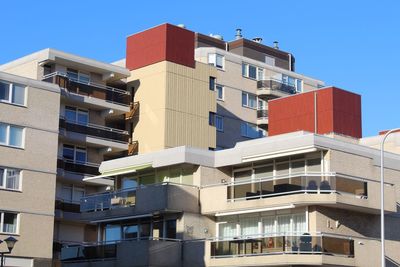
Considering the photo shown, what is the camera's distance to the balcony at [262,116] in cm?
6988

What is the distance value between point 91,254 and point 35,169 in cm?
1135

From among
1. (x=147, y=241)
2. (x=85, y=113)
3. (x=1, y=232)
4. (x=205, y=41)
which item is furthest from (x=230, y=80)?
(x=147, y=241)

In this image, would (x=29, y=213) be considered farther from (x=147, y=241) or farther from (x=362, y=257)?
(x=362, y=257)

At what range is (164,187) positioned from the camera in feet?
133

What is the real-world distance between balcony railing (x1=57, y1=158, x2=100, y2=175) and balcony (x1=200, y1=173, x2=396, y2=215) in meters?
18.4

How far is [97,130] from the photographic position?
59219 millimetres

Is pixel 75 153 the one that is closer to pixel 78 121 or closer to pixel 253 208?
pixel 78 121

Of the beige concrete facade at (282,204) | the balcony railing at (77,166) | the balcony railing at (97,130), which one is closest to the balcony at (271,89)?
the balcony railing at (97,130)

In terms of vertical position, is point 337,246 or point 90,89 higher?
point 90,89

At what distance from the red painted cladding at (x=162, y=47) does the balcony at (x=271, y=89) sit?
10.8m

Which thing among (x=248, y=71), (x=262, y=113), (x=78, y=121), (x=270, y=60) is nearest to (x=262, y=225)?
(x=78, y=121)

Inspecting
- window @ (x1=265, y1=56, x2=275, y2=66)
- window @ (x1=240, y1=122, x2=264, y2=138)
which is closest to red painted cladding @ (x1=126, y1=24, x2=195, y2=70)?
window @ (x1=240, y1=122, x2=264, y2=138)

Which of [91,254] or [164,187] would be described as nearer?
[164,187]

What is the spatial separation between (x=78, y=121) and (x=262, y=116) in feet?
58.4
